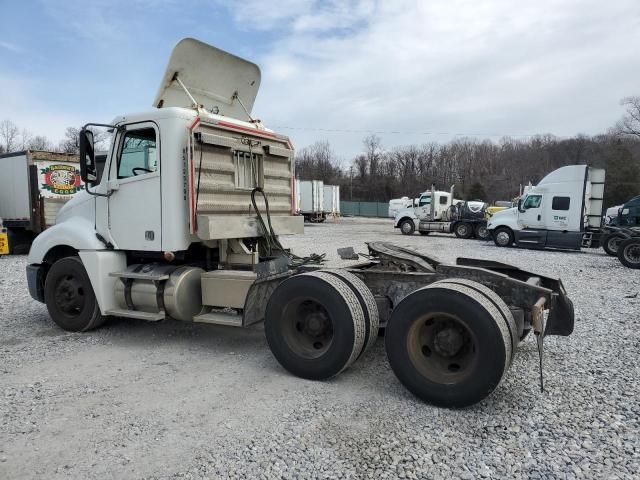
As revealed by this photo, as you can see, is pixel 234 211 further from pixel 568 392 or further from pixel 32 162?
pixel 32 162

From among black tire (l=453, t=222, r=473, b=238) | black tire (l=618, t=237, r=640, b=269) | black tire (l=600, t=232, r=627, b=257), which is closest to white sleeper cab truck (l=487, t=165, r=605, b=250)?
black tire (l=600, t=232, r=627, b=257)

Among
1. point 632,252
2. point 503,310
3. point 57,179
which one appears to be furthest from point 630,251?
point 57,179

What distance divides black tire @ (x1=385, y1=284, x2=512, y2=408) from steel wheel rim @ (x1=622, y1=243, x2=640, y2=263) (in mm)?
13503

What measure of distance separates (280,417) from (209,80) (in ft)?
15.3

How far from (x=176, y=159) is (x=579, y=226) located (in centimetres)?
1765

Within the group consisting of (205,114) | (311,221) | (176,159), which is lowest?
(311,221)

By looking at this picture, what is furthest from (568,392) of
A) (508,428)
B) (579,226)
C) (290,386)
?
(579,226)

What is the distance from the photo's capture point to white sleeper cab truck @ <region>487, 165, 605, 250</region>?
1844cm

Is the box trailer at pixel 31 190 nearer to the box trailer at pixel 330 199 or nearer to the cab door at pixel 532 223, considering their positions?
the cab door at pixel 532 223

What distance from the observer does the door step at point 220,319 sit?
5.36m

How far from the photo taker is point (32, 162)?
52.9ft

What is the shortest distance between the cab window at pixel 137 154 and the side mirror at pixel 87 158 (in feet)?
1.11

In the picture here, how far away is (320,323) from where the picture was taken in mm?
4715

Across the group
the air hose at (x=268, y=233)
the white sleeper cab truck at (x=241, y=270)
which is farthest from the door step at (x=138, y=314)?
the air hose at (x=268, y=233)
